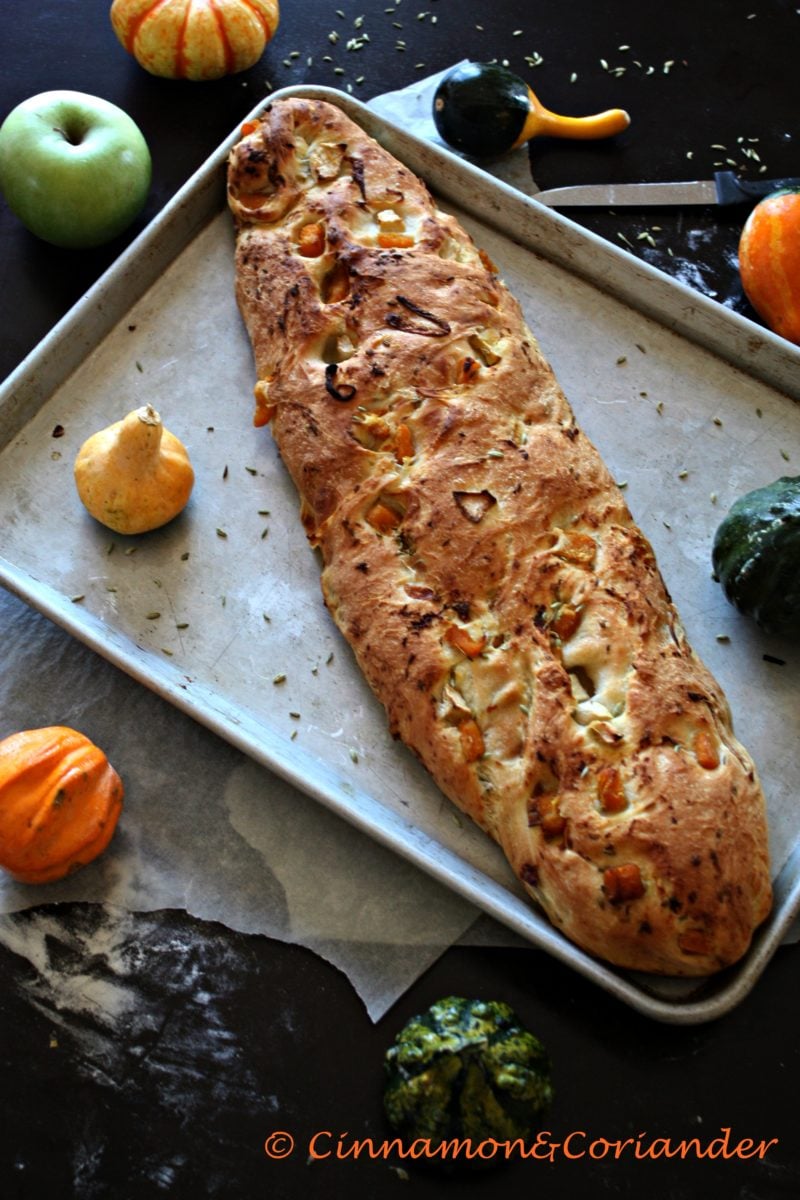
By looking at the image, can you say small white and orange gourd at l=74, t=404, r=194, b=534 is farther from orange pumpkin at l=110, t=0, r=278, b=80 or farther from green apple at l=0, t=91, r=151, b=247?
orange pumpkin at l=110, t=0, r=278, b=80

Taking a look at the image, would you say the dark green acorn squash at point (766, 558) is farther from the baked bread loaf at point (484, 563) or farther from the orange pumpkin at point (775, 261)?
the orange pumpkin at point (775, 261)

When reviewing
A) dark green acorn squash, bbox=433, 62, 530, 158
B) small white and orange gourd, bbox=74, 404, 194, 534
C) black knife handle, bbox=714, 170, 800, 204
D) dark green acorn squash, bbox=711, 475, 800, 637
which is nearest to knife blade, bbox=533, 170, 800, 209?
black knife handle, bbox=714, 170, 800, 204

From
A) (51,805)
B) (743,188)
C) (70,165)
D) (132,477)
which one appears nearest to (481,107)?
(743,188)

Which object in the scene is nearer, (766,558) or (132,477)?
(766,558)

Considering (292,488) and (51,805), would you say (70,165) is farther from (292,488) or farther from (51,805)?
(51,805)

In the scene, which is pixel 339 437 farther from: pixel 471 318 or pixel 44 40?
pixel 44 40

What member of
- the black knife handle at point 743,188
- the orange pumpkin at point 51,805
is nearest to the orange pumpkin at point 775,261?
the black knife handle at point 743,188
